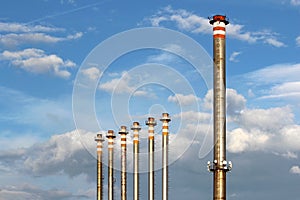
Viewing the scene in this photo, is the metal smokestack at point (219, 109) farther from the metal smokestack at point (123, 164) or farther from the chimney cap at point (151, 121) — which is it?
the metal smokestack at point (123, 164)

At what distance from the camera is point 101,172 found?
365 ft

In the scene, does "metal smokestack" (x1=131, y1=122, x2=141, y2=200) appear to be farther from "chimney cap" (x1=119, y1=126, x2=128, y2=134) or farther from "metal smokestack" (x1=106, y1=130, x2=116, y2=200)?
"metal smokestack" (x1=106, y1=130, x2=116, y2=200)

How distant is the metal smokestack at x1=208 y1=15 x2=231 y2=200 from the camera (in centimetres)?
5806

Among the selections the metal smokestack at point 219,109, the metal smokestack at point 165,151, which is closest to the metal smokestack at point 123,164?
the metal smokestack at point 165,151

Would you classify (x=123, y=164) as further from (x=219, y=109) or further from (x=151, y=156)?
(x=219, y=109)

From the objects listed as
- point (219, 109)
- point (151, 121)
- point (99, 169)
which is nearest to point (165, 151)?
point (151, 121)

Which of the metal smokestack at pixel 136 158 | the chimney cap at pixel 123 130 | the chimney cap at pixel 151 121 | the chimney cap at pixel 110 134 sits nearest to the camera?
the metal smokestack at pixel 136 158

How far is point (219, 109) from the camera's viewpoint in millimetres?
59625

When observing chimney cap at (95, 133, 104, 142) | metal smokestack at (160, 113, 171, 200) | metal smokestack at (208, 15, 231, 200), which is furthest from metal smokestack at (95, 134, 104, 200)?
metal smokestack at (208, 15, 231, 200)

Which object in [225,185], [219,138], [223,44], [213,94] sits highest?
[223,44]

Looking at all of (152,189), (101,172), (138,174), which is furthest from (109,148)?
(152,189)

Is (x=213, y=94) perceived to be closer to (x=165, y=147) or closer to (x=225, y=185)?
(x=225, y=185)

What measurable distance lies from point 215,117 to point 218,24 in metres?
9.40

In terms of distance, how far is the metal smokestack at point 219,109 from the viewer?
2286 inches
